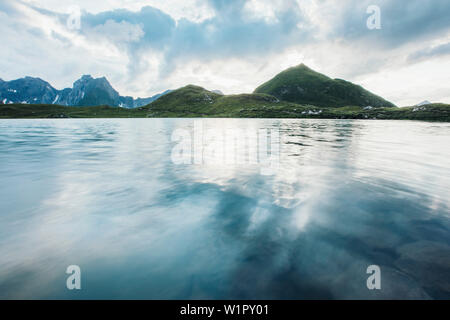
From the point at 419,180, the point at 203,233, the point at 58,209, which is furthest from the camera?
the point at 419,180

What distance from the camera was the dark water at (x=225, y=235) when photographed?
4762mm

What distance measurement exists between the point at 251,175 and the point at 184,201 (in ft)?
17.6

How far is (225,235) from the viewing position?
6863mm

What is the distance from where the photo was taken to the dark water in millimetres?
4762

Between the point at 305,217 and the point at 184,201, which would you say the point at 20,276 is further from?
the point at 305,217
